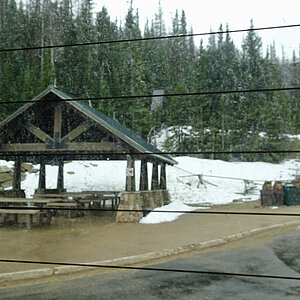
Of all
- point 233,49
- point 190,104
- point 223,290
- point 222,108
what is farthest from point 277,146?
point 223,290

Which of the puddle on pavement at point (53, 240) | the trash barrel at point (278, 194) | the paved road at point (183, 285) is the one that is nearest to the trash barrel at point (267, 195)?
the trash barrel at point (278, 194)

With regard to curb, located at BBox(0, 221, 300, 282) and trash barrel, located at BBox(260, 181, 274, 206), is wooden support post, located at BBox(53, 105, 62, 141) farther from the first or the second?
trash barrel, located at BBox(260, 181, 274, 206)

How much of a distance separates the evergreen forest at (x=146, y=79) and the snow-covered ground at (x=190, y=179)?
3.61 m

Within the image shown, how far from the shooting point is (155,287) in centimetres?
475

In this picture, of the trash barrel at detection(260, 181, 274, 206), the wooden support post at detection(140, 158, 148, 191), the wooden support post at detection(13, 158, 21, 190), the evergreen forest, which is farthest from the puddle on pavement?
the evergreen forest

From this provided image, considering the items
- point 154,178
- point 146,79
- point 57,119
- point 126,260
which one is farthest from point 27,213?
point 146,79

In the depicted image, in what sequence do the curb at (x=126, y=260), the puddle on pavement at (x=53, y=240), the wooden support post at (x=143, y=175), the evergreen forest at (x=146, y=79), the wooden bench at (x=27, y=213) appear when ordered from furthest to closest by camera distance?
the evergreen forest at (x=146, y=79) → the wooden support post at (x=143, y=175) → the wooden bench at (x=27, y=213) → the puddle on pavement at (x=53, y=240) → the curb at (x=126, y=260)

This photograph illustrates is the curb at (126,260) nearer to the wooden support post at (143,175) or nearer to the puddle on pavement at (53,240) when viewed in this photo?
the puddle on pavement at (53,240)

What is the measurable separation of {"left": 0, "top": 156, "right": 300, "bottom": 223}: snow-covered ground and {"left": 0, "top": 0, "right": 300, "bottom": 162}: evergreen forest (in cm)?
361

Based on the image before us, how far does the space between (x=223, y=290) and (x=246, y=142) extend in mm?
38283

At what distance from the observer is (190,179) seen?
27.0 metres

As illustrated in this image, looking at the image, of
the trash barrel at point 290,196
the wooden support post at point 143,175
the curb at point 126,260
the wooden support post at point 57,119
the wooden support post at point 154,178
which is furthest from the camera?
the trash barrel at point 290,196

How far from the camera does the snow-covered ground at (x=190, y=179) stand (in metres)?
22.1

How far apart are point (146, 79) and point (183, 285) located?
42.2m
